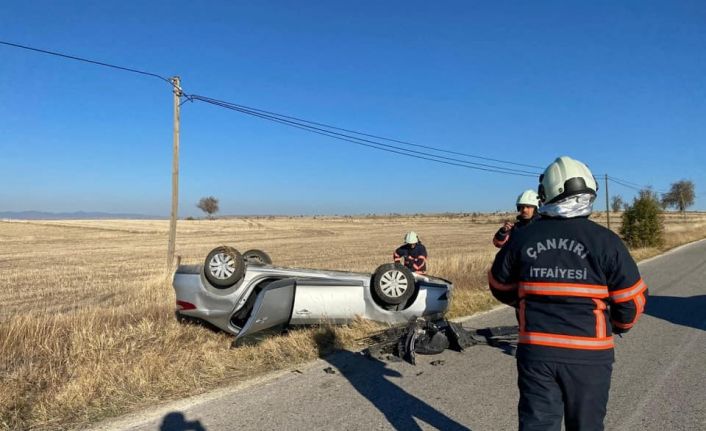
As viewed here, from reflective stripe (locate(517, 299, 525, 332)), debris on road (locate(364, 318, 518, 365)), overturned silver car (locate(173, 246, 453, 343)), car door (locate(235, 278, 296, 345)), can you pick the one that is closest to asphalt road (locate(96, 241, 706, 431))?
debris on road (locate(364, 318, 518, 365))

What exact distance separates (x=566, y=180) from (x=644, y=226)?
27419 mm

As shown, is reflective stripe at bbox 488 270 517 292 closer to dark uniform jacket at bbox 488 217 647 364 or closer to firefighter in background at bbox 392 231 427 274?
dark uniform jacket at bbox 488 217 647 364

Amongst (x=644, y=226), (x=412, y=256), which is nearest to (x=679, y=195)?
(x=644, y=226)

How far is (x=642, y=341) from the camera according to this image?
6.02 m

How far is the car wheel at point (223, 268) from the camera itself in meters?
5.89

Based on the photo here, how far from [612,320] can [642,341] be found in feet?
14.4

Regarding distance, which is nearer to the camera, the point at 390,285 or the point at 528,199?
the point at 390,285

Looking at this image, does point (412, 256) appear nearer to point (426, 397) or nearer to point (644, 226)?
point (426, 397)

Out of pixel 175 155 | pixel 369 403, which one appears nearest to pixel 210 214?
pixel 175 155

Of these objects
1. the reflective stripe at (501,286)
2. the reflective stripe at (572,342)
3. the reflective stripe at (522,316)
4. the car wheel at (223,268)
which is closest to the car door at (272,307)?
the car wheel at (223,268)

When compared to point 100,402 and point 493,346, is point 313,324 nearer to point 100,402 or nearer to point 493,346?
point 493,346

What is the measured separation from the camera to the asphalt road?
11.7 feet

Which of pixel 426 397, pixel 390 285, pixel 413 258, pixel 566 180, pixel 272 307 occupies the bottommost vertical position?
pixel 426 397

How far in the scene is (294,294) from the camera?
5754 mm
